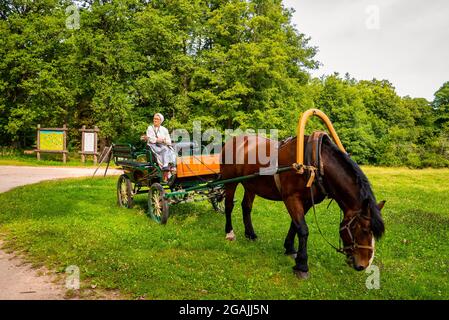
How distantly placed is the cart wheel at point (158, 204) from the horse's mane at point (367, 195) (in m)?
4.69

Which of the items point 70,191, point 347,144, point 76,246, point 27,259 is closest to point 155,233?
point 76,246

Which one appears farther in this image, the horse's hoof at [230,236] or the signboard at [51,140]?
the signboard at [51,140]

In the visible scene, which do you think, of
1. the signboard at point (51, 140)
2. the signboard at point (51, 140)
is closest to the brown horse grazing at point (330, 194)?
the signboard at point (51, 140)

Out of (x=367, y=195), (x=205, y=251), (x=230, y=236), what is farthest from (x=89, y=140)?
(x=367, y=195)

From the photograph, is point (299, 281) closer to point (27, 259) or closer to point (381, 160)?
point (27, 259)

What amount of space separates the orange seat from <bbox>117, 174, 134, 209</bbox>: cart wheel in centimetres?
240

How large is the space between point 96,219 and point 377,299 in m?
6.92

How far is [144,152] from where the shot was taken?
393 inches

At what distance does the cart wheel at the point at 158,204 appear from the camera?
8.81m

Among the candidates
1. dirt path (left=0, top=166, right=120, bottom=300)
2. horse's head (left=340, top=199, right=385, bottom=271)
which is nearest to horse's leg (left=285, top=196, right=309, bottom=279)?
horse's head (left=340, top=199, right=385, bottom=271)

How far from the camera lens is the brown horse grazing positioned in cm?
497

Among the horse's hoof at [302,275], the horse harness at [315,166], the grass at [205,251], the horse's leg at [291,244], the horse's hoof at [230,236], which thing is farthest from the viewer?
the horse's hoof at [230,236]

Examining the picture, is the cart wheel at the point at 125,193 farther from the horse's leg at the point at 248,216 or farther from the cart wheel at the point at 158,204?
the horse's leg at the point at 248,216

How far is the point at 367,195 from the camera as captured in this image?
498 cm
